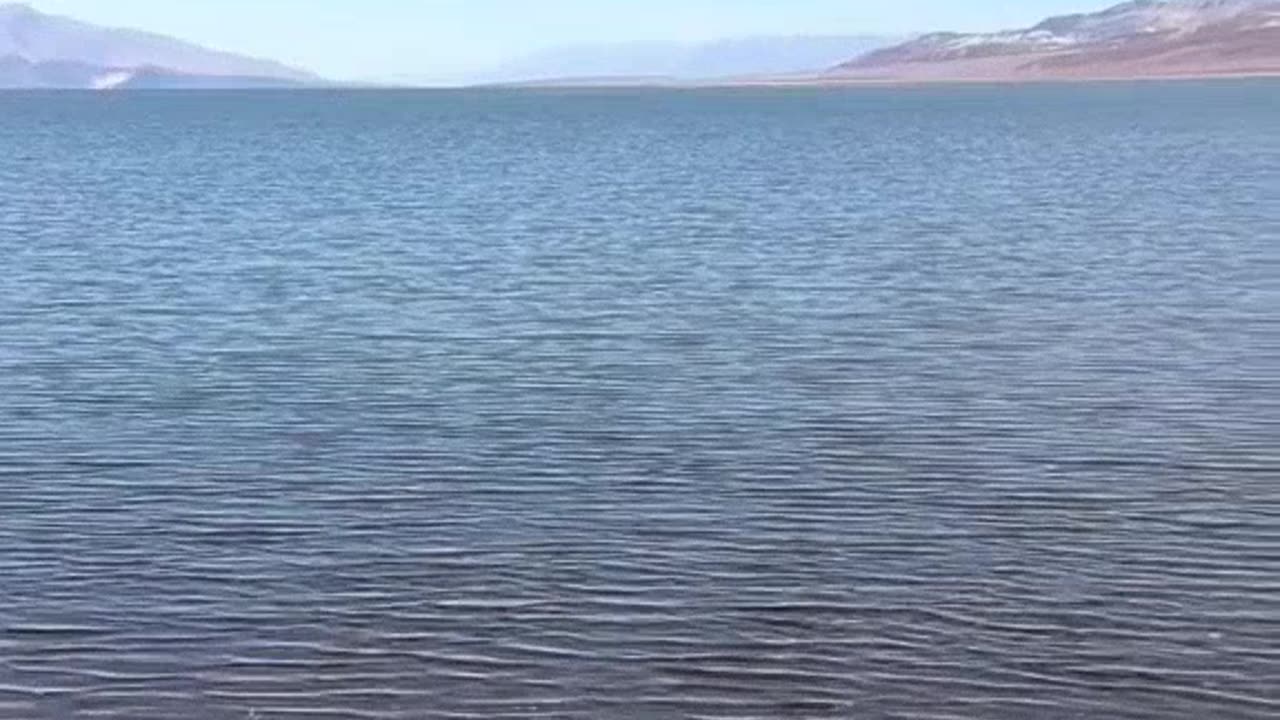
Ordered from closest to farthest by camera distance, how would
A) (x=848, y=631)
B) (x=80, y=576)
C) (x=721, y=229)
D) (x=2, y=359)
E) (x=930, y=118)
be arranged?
(x=848, y=631)
(x=80, y=576)
(x=2, y=359)
(x=721, y=229)
(x=930, y=118)

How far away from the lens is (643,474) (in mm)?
17000

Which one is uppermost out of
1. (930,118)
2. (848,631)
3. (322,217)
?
(848,631)

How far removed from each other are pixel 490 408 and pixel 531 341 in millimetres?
4140

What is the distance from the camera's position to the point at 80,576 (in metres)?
14.1

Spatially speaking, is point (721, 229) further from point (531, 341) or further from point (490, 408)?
point (490, 408)

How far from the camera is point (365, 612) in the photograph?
1337 cm

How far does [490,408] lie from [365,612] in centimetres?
640

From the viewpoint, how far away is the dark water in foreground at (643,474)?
12359mm

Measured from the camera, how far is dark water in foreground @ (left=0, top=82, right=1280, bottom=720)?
12.4 m

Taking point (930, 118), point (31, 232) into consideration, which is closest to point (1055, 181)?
point (31, 232)

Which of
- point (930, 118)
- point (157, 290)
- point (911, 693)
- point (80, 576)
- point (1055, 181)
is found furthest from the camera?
point (930, 118)

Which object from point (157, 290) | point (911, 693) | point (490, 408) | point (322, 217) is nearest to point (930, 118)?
point (322, 217)

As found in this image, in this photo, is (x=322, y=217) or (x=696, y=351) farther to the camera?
(x=322, y=217)

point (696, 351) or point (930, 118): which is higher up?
point (696, 351)
